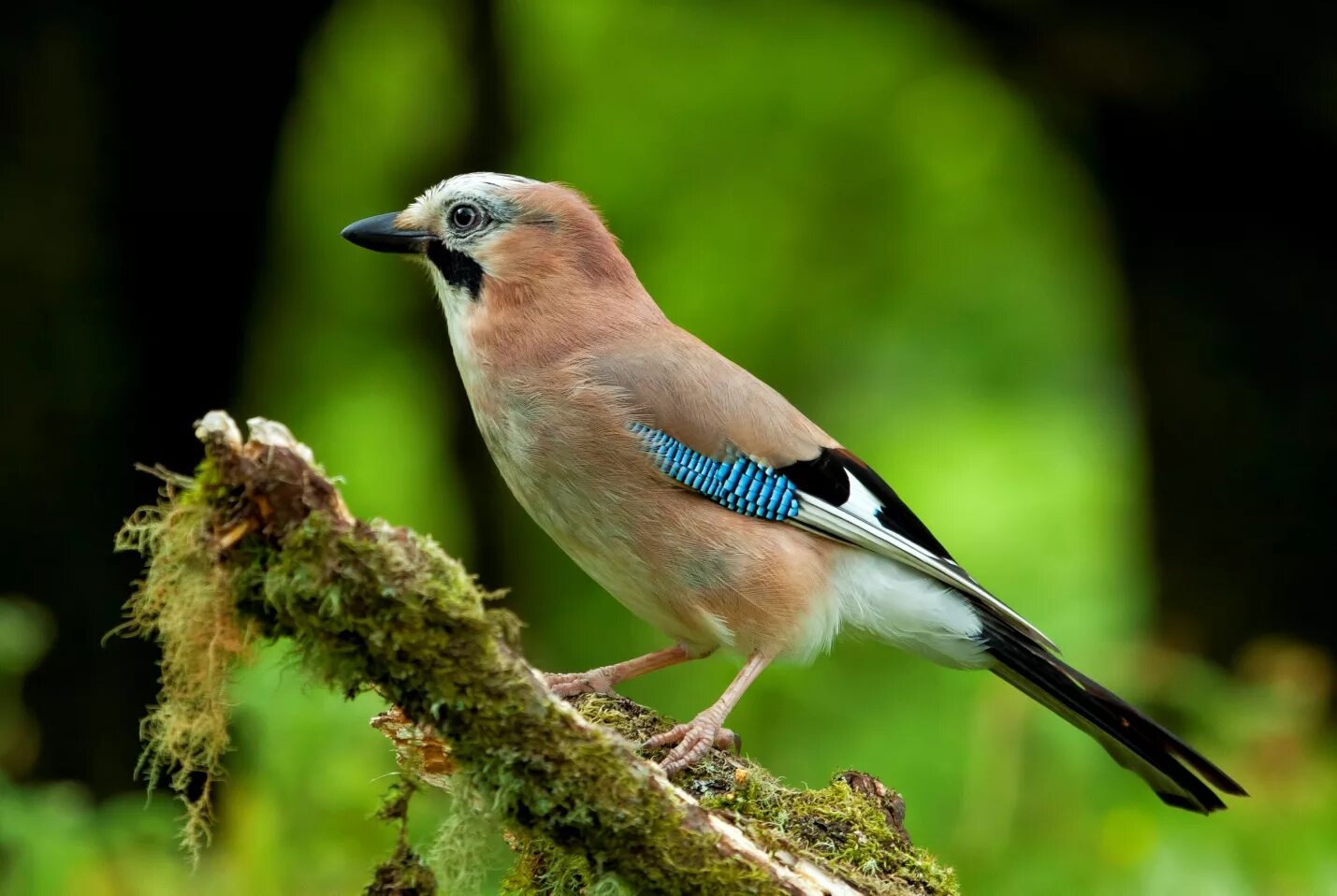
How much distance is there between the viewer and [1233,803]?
16.8ft

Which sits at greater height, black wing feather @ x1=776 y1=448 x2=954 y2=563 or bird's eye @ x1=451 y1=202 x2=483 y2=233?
bird's eye @ x1=451 y1=202 x2=483 y2=233

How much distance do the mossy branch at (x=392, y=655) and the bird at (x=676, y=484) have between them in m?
0.81

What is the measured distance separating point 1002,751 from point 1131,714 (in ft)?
5.54

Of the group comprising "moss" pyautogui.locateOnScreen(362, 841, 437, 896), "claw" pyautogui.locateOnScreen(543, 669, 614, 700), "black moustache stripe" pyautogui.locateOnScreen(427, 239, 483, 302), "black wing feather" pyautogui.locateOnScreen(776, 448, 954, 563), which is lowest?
"moss" pyautogui.locateOnScreen(362, 841, 437, 896)

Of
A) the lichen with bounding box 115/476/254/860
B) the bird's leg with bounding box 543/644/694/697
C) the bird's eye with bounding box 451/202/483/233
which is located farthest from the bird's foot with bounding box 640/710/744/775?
the bird's eye with bounding box 451/202/483/233

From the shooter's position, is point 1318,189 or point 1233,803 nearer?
point 1233,803

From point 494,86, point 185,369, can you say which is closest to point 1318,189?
point 494,86

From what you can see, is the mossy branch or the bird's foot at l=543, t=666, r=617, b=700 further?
the bird's foot at l=543, t=666, r=617, b=700

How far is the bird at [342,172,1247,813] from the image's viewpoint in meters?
3.50

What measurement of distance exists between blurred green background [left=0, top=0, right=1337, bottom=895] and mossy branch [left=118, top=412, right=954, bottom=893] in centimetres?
174

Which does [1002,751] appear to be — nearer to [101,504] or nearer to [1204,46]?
[1204,46]

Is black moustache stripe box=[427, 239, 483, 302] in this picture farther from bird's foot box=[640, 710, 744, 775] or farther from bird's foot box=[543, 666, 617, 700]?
bird's foot box=[640, 710, 744, 775]

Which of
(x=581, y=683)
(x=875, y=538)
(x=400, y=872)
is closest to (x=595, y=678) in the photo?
(x=581, y=683)

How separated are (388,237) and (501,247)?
301 mm
